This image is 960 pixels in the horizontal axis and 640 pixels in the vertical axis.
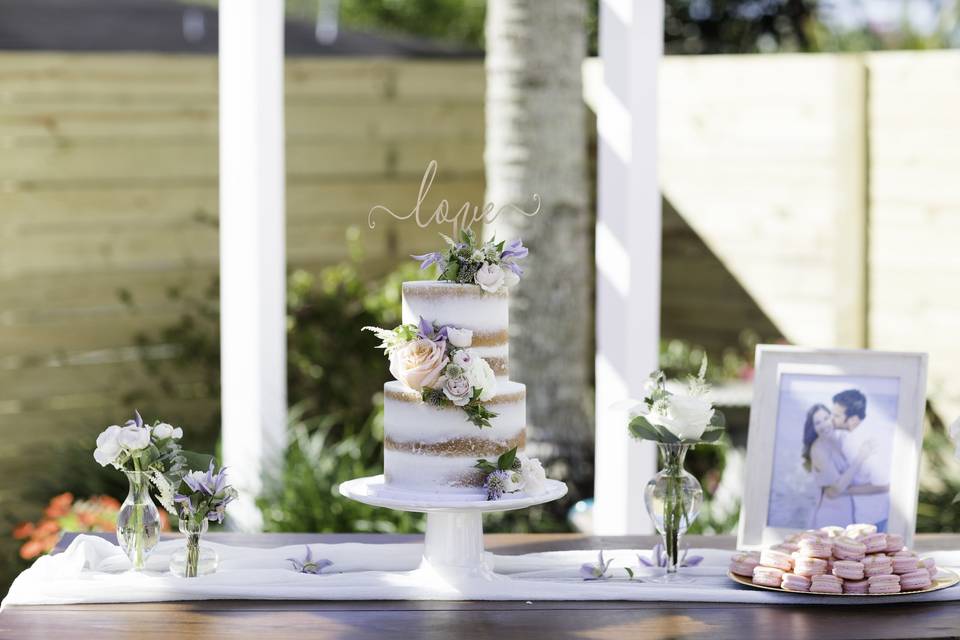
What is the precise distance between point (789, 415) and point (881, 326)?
2500 mm

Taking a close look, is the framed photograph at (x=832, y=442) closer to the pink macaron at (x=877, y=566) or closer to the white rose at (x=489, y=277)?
the pink macaron at (x=877, y=566)

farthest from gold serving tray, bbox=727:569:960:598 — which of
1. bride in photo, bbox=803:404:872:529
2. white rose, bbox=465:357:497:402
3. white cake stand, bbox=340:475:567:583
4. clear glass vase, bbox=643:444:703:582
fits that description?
white rose, bbox=465:357:497:402

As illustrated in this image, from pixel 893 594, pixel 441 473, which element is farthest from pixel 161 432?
pixel 893 594

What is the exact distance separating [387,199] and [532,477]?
3.80 m

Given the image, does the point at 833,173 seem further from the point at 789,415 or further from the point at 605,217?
the point at 789,415

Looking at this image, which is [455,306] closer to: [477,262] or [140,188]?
[477,262]

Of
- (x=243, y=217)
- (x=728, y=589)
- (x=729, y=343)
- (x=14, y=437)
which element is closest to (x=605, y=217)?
(x=243, y=217)

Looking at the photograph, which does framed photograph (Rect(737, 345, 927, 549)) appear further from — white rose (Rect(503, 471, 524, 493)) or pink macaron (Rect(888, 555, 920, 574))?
white rose (Rect(503, 471, 524, 493))

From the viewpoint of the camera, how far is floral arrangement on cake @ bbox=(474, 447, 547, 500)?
2.26m

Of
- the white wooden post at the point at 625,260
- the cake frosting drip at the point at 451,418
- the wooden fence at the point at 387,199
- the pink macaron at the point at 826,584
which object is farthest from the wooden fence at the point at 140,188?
the pink macaron at the point at 826,584

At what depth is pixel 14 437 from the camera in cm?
522

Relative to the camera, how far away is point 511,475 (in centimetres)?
227

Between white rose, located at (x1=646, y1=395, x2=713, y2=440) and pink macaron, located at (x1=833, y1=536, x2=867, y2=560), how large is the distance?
29 centimetres

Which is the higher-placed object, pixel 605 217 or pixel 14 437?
pixel 605 217
